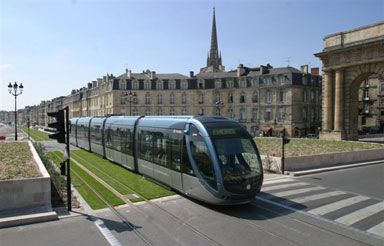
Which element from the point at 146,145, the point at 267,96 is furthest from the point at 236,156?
the point at 267,96

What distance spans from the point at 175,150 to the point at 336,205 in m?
5.85

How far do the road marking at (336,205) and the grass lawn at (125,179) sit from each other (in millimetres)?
5069

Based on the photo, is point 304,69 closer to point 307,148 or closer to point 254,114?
point 254,114

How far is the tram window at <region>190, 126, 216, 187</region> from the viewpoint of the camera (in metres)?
8.82

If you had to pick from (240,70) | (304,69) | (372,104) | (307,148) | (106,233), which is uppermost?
(240,70)

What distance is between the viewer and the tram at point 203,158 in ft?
28.7

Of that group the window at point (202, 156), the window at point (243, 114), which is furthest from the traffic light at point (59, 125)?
the window at point (243, 114)

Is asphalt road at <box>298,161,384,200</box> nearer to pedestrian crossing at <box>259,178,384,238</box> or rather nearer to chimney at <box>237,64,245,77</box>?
pedestrian crossing at <box>259,178,384,238</box>

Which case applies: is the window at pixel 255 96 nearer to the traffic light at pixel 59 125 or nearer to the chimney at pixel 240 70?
the chimney at pixel 240 70

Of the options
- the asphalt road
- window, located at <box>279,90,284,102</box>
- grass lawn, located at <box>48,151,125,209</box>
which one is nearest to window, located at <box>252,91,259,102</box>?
window, located at <box>279,90,284,102</box>

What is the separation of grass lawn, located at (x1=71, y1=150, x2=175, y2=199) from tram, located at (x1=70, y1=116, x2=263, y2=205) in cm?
39

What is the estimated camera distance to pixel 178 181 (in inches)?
408

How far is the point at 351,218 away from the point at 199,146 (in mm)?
4999

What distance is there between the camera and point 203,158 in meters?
9.09
